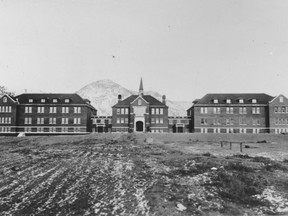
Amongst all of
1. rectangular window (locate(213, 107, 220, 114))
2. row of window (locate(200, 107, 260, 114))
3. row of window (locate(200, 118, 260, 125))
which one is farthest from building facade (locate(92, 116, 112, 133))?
rectangular window (locate(213, 107, 220, 114))

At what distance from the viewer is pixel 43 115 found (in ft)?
200

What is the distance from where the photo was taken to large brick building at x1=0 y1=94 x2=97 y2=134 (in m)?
59.7

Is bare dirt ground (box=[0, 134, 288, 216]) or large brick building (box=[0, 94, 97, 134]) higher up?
large brick building (box=[0, 94, 97, 134])

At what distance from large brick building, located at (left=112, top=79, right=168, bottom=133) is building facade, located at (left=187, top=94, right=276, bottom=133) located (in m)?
8.54

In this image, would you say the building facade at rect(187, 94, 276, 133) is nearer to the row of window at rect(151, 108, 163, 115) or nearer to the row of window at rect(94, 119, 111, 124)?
the row of window at rect(151, 108, 163, 115)

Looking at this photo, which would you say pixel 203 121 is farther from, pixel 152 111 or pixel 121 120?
pixel 121 120

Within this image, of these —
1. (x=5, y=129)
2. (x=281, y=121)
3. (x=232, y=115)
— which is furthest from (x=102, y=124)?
(x=281, y=121)

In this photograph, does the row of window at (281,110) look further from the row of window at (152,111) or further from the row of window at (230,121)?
the row of window at (152,111)

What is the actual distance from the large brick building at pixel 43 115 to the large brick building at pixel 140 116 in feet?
27.1

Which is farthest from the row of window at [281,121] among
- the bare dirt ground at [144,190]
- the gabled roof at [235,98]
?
the bare dirt ground at [144,190]

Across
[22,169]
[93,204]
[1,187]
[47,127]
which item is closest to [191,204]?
[93,204]

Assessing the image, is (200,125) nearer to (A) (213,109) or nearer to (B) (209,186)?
(A) (213,109)

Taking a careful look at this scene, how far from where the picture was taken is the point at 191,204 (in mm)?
6266

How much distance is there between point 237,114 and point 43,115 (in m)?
48.8
